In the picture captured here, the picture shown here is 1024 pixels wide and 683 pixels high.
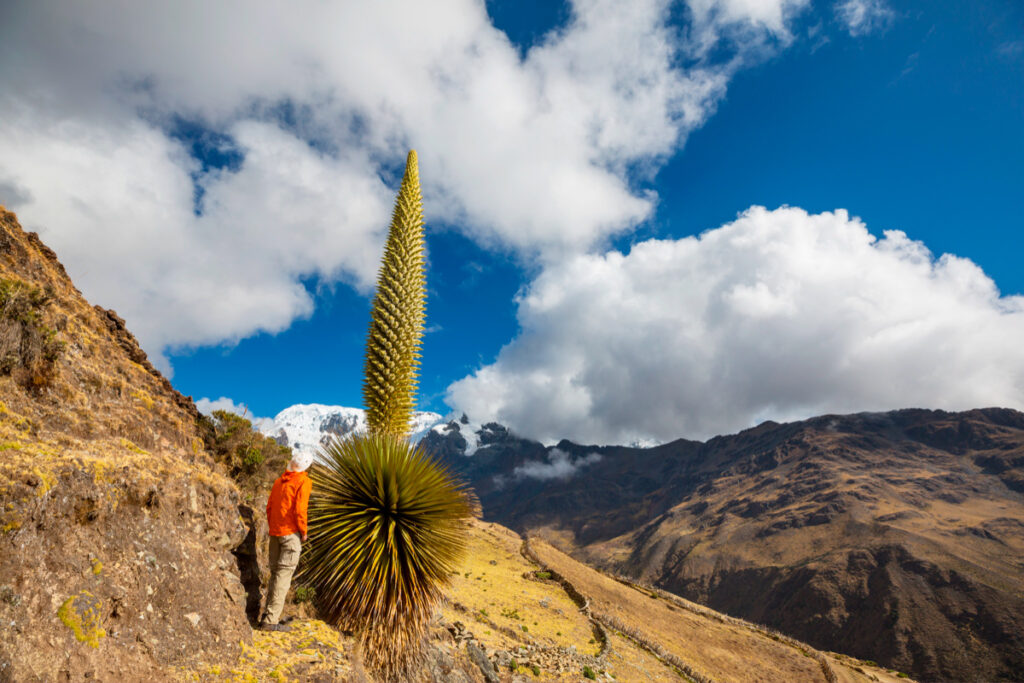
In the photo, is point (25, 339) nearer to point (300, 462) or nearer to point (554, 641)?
point (300, 462)


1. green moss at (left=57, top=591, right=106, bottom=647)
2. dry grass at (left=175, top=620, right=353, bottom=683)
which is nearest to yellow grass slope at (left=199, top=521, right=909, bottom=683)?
dry grass at (left=175, top=620, right=353, bottom=683)

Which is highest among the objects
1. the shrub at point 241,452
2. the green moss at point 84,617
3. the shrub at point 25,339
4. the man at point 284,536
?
the shrub at point 25,339

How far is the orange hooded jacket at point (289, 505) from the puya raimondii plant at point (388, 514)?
0.52 m

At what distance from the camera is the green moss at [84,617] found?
4.05 metres

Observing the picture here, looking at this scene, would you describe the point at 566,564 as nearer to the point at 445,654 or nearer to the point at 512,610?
the point at 512,610

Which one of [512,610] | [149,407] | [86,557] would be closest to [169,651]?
[86,557]

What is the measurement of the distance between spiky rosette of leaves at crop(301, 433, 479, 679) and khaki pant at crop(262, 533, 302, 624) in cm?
50

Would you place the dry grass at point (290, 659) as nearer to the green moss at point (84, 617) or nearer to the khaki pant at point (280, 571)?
the khaki pant at point (280, 571)

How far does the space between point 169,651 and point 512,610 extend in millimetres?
18765

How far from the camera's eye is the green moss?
4055 millimetres

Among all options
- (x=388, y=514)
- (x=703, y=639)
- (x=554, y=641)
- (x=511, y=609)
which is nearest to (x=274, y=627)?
(x=388, y=514)

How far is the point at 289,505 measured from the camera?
20.5ft

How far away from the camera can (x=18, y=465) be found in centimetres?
448

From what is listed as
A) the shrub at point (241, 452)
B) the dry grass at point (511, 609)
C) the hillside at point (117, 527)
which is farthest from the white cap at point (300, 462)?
the dry grass at point (511, 609)
